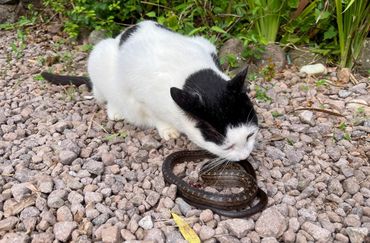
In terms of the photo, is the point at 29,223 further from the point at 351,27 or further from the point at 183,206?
the point at 351,27

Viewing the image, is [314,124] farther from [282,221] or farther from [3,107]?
[3,107]

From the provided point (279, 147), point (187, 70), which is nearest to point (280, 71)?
point (279, 147)

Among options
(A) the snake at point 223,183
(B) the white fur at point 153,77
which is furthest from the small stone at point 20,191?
(B) the white fur at point 153,77

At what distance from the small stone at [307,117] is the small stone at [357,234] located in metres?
1.31

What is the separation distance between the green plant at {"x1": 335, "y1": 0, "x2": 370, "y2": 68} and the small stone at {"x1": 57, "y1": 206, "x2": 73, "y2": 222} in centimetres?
318

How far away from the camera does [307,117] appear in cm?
375

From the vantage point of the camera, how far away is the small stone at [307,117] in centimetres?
372

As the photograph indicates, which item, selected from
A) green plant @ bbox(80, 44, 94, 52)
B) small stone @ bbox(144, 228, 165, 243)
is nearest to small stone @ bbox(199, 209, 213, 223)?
small stone @ bbox(144, 228, 165, 243)

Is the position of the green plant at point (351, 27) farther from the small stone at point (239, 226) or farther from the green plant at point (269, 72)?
the small stone at point (239, 226)

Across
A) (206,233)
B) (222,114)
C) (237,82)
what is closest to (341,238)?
(206,233)

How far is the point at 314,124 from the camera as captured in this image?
146 inches

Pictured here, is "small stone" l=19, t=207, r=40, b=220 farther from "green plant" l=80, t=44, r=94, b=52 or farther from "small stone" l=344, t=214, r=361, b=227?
"green plant" l=80, t=44, r=94, b=52

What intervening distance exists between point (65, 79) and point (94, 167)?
64.7 inches

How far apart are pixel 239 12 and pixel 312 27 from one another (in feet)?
2.68
